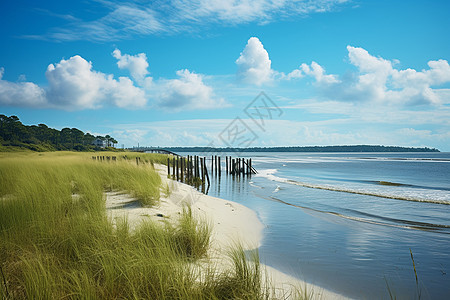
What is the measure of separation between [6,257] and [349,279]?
5744 mm

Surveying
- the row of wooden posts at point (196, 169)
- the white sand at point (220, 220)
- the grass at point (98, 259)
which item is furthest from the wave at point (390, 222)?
the row of wooden posts at point (196, 169)

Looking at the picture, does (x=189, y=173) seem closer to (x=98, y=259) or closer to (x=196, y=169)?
(x=196, y=169)

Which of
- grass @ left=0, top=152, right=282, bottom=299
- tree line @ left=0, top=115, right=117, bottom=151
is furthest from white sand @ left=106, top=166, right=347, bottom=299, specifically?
tree line @ left=0, top=115, right=117, bottom=151

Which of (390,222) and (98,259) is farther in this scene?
(390,222)

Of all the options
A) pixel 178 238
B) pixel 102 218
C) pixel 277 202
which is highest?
pixel 102 218

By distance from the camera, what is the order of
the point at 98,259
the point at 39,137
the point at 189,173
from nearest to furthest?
the point at 98,259, the point at 189,173, the point at 39,137

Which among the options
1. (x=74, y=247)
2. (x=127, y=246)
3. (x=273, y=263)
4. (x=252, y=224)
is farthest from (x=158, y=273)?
(x=252, y=224)

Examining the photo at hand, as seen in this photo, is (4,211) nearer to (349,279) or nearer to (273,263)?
(273,263)

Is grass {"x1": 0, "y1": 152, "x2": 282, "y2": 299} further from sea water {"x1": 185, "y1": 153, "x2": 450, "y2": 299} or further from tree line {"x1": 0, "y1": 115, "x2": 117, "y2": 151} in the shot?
tree line {"x1": 0, "y1": 115, "x2": 117, "y2": 151}

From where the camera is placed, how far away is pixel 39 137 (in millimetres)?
82688

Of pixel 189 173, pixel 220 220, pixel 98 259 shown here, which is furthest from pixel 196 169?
pixel 98 259

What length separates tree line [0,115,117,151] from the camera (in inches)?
2404

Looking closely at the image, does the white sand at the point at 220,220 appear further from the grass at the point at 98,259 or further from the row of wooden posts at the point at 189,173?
the row of wooden posts at the point at 189,173

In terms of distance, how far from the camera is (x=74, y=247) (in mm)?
4395
